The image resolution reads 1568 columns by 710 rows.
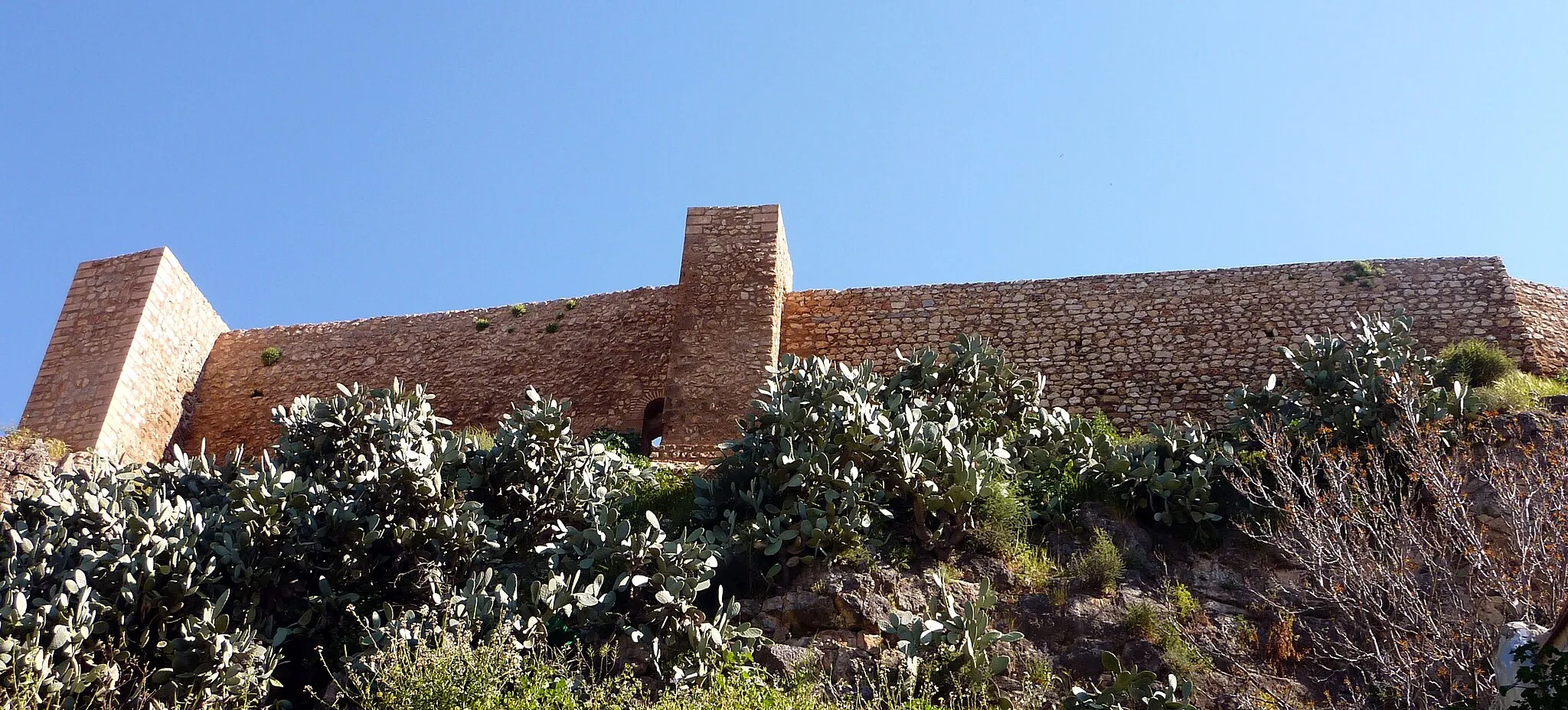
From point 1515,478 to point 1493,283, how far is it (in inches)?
279

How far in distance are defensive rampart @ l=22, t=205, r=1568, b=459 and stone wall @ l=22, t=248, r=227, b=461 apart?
3 cm

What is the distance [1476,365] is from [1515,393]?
189cm

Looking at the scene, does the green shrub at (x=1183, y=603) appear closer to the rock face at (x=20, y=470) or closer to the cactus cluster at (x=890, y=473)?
the cactus cluster at (x=890, y=473)

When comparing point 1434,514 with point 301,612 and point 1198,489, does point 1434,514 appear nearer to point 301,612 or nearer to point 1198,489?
point 1198,489

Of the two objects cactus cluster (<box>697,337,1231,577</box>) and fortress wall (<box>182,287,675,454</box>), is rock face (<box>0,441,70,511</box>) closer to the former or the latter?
fortress wall (<box>182,287,675,454</box>)

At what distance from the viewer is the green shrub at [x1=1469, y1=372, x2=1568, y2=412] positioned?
12.3 m

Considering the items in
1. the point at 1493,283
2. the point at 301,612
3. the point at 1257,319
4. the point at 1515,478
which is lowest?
the point at 301,612

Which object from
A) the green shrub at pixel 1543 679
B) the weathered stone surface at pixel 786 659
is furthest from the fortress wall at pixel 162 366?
the green shrub at pixel 1543 679

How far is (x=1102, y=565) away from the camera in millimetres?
10773

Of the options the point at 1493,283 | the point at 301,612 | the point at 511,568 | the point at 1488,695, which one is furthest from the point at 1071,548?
the point at 1493,283

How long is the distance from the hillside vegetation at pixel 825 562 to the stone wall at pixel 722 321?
10.3ft

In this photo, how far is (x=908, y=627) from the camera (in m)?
9.77

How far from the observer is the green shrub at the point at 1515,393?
1227cm

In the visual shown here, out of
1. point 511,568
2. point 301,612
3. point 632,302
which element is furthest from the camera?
point 632,302
